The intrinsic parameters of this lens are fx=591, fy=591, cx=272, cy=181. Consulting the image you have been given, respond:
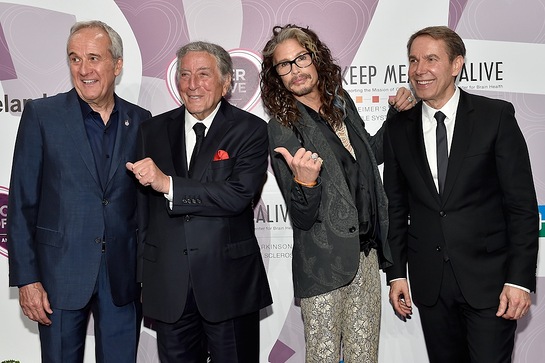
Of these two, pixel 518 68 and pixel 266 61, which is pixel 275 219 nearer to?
pixel 266 61

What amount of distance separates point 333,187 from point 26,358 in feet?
7.58

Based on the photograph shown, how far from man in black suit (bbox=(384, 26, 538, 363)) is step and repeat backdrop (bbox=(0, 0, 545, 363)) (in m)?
0.73

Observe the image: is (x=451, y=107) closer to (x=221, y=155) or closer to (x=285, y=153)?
(x=285, y=153)

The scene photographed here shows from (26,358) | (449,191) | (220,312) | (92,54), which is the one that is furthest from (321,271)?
(26,358)

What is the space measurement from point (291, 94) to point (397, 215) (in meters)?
0.75

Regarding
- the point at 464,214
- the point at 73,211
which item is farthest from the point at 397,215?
the point at 73,211

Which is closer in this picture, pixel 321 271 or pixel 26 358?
pixel 321 271

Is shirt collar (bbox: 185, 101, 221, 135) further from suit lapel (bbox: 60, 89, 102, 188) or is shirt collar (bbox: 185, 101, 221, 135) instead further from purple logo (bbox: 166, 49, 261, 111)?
purple logo (bbox: 166, 49, 261, 111)

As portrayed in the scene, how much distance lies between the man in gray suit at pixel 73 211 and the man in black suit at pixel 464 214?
1.34 metres

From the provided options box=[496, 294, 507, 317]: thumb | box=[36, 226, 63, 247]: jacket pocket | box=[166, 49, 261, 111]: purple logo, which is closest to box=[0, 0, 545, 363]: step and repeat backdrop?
box=[166, 49, 261, 111]: purple logo

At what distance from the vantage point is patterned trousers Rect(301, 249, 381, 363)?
2.61 meters

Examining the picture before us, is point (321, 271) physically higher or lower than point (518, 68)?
lower

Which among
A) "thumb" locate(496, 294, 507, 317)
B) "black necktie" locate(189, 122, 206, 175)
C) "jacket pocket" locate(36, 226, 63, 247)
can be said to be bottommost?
"thumb" locate(496, 294, 507, 317)

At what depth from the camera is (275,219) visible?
11.5 ft
